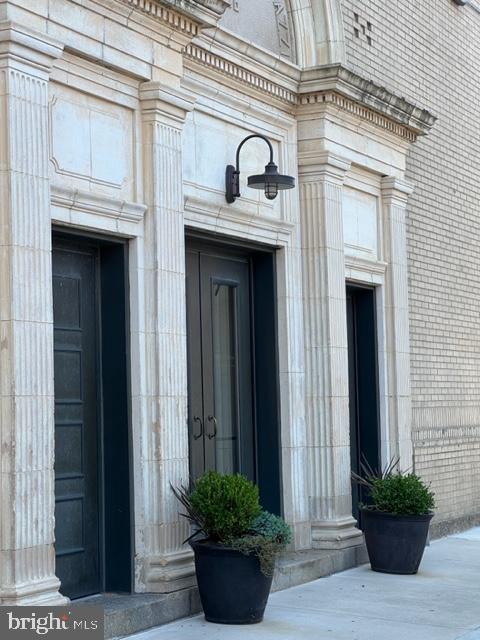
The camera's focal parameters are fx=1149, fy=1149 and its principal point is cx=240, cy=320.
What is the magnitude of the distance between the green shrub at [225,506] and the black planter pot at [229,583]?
0.13 m

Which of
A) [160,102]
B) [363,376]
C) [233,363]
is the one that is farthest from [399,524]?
[160,102]

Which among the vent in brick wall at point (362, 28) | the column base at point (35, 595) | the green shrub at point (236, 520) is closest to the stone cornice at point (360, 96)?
the vent in brick wall at point (362, 28)

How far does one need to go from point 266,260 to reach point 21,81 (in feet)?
13.6

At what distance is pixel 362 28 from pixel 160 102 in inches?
186

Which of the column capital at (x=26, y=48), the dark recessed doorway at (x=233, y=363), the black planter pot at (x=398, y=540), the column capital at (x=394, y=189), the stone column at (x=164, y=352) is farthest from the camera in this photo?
the column capital at (x=394, y=189)

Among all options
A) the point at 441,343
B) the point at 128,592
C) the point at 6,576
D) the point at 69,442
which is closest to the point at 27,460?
the point at 6,576

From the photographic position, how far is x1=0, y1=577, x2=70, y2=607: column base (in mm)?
6609

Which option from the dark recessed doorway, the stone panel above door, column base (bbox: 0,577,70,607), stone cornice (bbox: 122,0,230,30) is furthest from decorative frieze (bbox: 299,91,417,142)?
column base (bbox: 0,577,70,607)

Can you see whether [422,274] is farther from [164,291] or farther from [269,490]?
[164,291]

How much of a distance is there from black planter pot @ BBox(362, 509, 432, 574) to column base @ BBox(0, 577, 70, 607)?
13.8 feet

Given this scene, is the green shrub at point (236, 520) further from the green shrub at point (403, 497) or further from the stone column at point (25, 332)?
the green shrub at point (403, 497)

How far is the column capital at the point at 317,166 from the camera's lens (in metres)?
10.9

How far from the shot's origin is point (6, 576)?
21.9 ft

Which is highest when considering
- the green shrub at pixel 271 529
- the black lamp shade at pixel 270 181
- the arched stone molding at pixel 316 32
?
the arched stone molding at pixel 316 32
